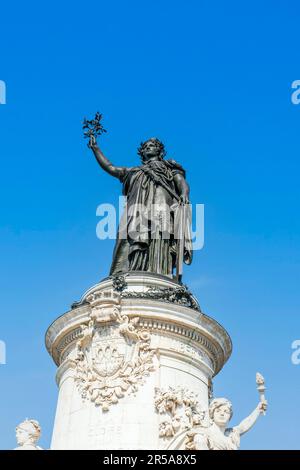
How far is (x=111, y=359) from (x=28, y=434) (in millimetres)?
1975

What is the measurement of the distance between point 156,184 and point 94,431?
A: 265 inches

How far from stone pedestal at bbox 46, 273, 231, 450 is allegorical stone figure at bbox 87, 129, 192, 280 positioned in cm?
164

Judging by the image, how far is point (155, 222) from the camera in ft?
57.1

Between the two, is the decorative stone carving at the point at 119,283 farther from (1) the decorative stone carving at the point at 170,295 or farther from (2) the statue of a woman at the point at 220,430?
(2) the statue of a woman at the point at 220,430

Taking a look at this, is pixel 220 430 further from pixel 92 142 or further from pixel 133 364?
pixel 92 142

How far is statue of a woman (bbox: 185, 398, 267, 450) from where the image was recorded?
12.4 m

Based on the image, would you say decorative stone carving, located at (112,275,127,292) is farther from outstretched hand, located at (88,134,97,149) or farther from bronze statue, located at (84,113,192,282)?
outstretched hand, located at (88,134,97,149)

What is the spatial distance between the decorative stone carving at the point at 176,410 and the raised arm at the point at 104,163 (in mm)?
7086

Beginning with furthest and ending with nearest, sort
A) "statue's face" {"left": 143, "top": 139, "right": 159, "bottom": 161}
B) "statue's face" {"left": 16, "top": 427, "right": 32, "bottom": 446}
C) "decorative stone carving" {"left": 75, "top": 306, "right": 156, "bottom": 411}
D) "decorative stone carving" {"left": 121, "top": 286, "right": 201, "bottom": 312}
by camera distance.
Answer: "statue's face" {"left": 143, "top": 139, "right": 159, "bottom": 161} → "decorative stone carving" {"left": 121, "top": 286, "right": 201, "bottom": 312} → "decorative stone carving" {"left": 75, "top": 306, "right": 156, "bottom": 411} → "statue's face" {"left": 16, "top": 427, "right": 32, "bottom": 446}

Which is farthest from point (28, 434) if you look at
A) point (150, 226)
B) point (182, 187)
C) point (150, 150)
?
point (150, 150)

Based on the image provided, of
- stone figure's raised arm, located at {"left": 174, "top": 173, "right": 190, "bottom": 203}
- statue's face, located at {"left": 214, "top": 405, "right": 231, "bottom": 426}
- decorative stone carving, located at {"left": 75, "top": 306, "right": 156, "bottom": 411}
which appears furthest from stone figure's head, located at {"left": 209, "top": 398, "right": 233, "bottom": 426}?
stone figure's raised arm, located at {"left": 174, "top": 173, "right": 190, "bottom": 203}

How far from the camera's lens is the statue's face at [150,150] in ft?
62.2

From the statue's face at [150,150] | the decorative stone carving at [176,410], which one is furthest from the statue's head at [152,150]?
the decorative stone carving at [176,410]

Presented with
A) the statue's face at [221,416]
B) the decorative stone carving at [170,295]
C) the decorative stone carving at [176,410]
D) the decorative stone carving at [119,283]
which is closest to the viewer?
the statue's face at [221,416]
